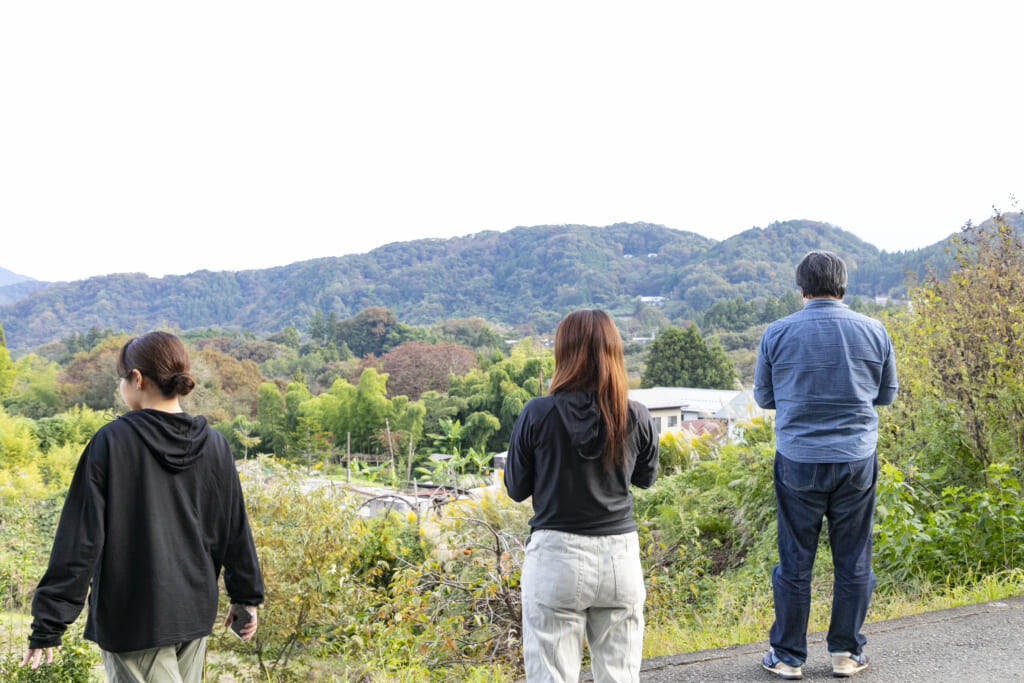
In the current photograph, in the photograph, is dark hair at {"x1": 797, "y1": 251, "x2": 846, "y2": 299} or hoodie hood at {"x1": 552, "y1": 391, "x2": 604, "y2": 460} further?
dark hair at {"x1": 797, "y1": 251, "x2": 846, "y2": 299}

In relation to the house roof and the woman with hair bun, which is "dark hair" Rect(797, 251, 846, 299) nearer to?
the woman with hair bun

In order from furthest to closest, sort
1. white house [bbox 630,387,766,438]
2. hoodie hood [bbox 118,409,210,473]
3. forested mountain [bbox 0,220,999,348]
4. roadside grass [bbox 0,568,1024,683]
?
1. forested mountain [bbox 0,220,999,348]
2. white house [bbox 630,387,766,438]
3. roadside grass [bbox 0,568,1024,683]
4. hoodie hood [bbox 118,409,210,473]

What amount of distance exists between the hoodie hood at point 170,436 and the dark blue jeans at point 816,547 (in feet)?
7.23

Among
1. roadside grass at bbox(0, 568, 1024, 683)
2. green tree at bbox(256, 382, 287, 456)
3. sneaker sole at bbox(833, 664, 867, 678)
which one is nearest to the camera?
sneaker sole at bbox(833, 664, 867, 678)

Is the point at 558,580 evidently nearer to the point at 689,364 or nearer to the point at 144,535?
the point at 144,535

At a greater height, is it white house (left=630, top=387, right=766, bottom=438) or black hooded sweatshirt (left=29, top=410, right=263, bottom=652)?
black hooded sweatshirt (left=29, top=410, right=263, bottom=652)

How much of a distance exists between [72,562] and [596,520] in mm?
1400

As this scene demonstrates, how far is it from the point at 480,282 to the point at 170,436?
4549 inches

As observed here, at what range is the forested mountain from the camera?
315 ft

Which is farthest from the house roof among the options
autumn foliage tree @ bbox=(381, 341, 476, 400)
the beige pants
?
the beige pants

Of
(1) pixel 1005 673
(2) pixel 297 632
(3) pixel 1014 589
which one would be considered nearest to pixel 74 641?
(2) pixel 297 632

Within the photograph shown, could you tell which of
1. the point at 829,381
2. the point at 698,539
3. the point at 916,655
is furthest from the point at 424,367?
the point at 829,381

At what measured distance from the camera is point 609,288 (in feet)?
Result: 344

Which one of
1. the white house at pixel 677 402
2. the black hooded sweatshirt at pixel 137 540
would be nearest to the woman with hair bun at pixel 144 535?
the black hooded sweatshirt at pixel 137 540
